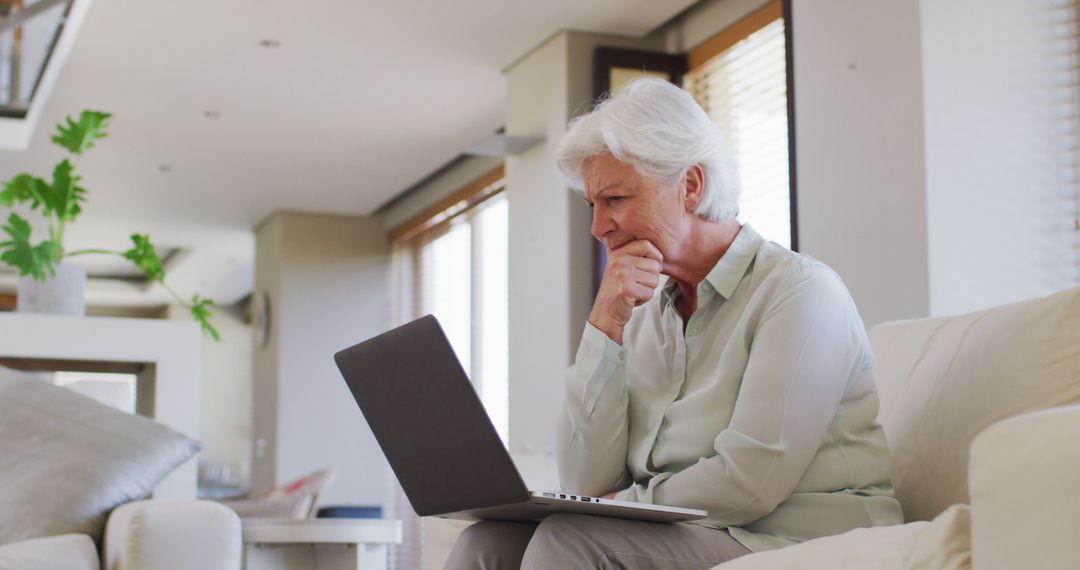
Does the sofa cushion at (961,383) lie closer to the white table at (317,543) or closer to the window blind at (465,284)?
the white table at (317,543)

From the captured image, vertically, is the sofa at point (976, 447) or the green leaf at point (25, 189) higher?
the green leaf at point (25, 189)

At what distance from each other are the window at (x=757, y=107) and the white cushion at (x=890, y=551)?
3.27 metres

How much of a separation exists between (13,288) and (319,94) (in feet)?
26.1

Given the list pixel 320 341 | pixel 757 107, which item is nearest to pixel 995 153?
pixel 757 107

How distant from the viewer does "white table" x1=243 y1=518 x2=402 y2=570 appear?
8.78ft

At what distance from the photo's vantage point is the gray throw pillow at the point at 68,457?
2729 millimetres

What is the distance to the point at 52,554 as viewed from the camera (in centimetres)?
252

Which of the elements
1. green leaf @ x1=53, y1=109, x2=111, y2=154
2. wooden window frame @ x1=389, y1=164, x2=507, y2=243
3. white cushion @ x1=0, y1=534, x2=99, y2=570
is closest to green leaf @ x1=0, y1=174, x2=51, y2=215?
Result: green leaf @ x1=53, y1=109, x2=111, y2=154

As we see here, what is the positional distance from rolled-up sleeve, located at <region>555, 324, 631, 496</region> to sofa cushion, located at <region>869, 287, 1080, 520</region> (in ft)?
1.48

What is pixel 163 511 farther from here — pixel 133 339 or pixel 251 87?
pixel 251 87

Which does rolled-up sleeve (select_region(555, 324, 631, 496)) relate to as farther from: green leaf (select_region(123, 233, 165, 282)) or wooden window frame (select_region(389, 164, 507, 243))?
wooden window frame (select_region(389, 164, 507, 243))

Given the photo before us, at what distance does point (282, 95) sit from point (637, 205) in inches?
190

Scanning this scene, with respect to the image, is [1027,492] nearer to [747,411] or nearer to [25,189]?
[747,411]

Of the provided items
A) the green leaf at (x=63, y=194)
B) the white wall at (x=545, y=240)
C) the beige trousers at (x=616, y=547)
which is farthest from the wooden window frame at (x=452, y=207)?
the beige trousers at (x=616, y=547)
